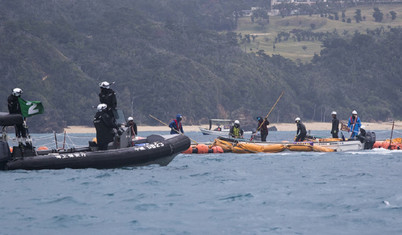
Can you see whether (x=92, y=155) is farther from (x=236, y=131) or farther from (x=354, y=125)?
(x=354, y=125)

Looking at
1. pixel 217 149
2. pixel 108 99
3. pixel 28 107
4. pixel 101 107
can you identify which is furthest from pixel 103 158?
pixel 217 149

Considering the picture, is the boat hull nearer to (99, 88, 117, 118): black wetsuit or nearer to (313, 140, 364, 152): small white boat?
(99, 88, 117, 118): black wetsuit

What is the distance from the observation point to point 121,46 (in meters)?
116

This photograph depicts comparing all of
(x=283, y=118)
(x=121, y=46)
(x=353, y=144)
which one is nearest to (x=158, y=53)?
(x=121, y=46)

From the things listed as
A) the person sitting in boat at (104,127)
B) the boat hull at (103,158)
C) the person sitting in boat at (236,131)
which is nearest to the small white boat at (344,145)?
the person sitting in boat at (236,131)

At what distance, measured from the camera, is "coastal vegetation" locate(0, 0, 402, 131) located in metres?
96.1

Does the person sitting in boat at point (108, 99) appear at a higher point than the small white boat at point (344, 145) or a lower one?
higher

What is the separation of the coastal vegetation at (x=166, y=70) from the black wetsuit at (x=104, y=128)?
71.7m

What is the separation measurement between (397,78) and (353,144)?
103212mm

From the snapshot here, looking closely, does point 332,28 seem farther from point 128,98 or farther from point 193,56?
point 128,98

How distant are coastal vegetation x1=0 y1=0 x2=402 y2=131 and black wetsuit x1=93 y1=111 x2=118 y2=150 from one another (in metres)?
71.7

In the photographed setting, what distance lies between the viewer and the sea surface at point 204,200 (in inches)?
460

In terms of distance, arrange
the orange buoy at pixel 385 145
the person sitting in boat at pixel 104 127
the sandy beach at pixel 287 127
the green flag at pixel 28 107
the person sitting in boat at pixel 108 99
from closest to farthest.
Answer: the green flag at pixel 28 107, the person sitting in boat at pixel 104 127, the person sitting in boat at pixel 108 99, the orange buoy at pixel 385 145, the sandy beach at pixel 287 127

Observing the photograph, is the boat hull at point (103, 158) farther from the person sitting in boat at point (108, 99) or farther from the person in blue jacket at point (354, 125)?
the person in blue jacket at point (354, 125)
